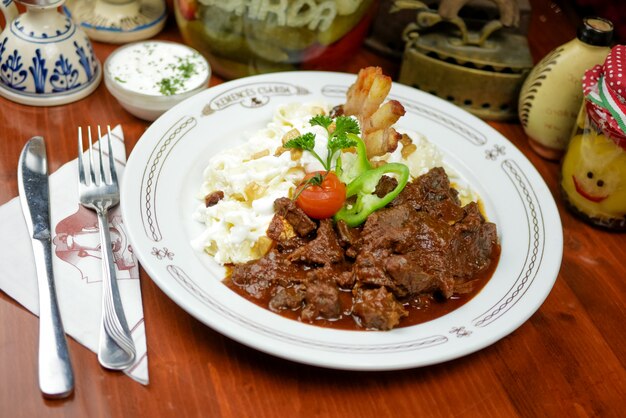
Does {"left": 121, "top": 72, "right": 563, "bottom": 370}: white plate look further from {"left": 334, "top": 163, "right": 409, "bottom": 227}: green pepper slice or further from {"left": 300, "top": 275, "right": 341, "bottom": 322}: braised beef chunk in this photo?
{"left": 334, "top": 163, "right": 409, "bottom": 227}: green pepper slice

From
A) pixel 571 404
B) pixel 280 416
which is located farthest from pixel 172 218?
pixel 571 404

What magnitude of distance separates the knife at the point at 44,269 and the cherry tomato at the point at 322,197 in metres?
1.10

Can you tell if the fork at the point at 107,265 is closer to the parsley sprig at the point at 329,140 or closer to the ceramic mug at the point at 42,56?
the ceramic mug at the point at 42,56

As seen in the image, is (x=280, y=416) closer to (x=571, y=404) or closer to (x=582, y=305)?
(x=571, y=404)

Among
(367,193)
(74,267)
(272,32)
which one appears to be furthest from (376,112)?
(74,267)

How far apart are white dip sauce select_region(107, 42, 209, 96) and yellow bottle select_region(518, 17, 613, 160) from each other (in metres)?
1.90

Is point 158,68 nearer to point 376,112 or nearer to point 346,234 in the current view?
point 376,112

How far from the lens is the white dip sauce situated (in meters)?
3.66

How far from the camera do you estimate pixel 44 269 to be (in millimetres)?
2682

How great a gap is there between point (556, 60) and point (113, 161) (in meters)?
2.45

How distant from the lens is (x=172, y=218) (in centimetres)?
293

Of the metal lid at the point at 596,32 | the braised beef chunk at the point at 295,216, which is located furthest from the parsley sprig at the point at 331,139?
the metal lid at the point at 596,32

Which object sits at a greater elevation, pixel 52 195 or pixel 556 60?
pixel 556 60

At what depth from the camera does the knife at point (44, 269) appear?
237 cm
